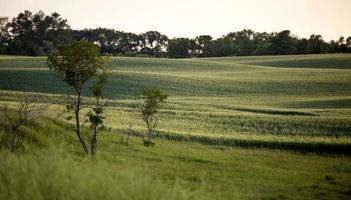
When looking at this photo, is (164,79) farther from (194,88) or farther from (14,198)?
(14,198)

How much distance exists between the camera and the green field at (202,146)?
10.8m

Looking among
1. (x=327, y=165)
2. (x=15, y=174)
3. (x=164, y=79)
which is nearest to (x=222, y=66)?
(x=164, y=79)

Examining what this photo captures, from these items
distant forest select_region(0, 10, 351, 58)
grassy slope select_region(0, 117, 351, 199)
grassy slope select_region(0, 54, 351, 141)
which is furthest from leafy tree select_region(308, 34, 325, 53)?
grassy slope select_region(0, 117, 351, 199)

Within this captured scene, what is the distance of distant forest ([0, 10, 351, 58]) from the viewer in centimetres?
14550

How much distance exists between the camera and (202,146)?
3684cm

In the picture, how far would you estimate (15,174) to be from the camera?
11.1 m

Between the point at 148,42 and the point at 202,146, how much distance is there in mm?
140749

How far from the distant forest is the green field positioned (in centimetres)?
5692

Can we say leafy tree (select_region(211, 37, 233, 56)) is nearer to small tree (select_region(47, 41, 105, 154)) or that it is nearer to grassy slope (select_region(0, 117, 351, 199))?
grassy slope (select_region(0, 117, 351, 199))

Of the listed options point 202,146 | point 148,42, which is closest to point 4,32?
point 148,42

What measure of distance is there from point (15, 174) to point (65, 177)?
1.34 m

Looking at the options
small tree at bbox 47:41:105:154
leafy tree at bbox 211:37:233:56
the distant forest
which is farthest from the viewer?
leafy tree at bbox 211:37:233:56

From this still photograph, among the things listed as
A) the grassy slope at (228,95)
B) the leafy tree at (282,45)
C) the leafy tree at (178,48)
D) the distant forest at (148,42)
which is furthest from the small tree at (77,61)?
the leafy tree at (178,48)

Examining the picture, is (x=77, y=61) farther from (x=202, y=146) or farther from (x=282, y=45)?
(x=282, y=45)
